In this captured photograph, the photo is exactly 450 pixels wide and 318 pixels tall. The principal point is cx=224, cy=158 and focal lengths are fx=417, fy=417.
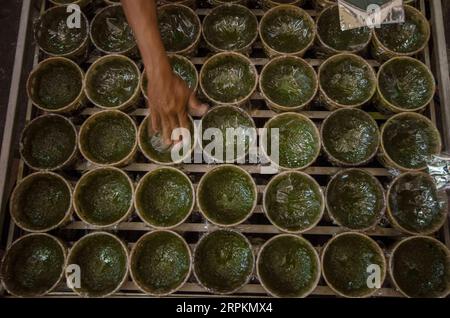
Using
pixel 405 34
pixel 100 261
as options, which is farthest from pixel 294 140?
pixel 100 261

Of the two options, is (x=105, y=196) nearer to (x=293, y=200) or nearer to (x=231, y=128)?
(x=231, y=128)

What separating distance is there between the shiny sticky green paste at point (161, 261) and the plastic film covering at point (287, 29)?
3.55 feet

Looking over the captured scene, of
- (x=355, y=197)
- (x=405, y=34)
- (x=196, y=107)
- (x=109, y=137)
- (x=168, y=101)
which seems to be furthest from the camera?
(x=405, y=34)

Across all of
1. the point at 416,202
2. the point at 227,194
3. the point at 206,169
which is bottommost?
the point at 416,202

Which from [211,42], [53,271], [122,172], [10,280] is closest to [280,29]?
[211,42]

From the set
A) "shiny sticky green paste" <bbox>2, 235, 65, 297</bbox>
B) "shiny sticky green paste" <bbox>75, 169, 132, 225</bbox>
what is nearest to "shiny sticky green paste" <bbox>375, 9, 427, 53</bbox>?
"shiny sticky green paste" <bbox>75, 169, 132, 225</bbox>

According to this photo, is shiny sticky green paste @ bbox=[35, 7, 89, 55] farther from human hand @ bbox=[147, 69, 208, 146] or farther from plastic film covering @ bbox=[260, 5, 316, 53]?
plastic film covering @ bbox=[260, 5, 316, 53]

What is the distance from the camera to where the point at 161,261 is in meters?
1.86

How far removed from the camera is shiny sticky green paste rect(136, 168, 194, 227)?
1.88 meters

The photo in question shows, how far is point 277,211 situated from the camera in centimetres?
189

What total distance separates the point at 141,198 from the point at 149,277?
349mm

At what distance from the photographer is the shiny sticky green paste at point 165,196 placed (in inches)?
74.0

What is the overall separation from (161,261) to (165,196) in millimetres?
295
